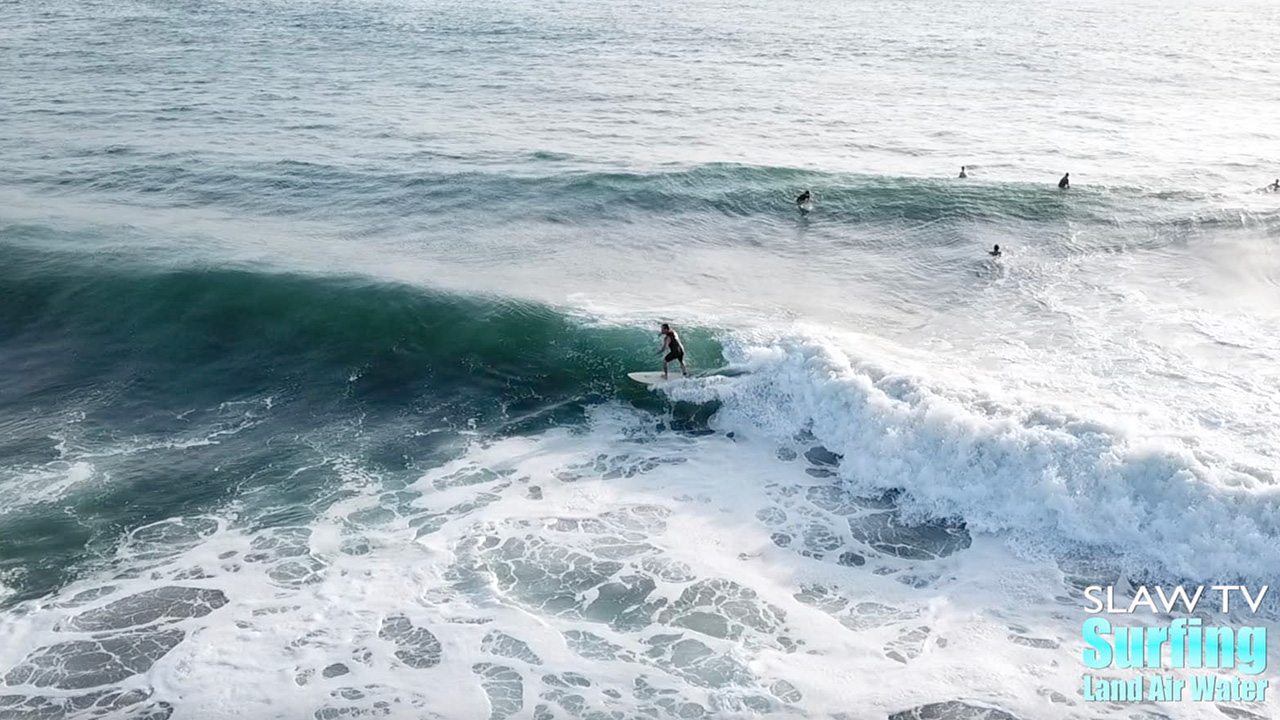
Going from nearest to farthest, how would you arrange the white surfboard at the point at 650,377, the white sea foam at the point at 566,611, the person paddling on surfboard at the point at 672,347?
the white sea foam at the point at 566,611
the person paddling on surfboard at the point at 672,347
the white surfboard at the point at 650,377

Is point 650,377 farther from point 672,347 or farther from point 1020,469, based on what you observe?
point 1020,469

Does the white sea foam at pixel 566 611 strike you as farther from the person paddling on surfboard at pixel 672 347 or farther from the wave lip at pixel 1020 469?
the person paddling on surfboard at pixel 672 347

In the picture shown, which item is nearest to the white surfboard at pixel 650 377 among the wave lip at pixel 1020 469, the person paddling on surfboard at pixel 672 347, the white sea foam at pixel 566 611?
the person paddling on surfboard at pixel 672 347

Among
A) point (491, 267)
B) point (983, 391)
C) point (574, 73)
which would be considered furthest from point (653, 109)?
point (983, 391)

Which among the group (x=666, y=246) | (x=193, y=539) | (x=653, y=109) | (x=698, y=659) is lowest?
(x=698, y=659)

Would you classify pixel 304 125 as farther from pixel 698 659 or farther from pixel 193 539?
pixel 698 659

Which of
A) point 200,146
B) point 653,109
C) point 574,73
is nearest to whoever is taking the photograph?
point 200,146

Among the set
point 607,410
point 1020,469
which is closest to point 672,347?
point 607,410
